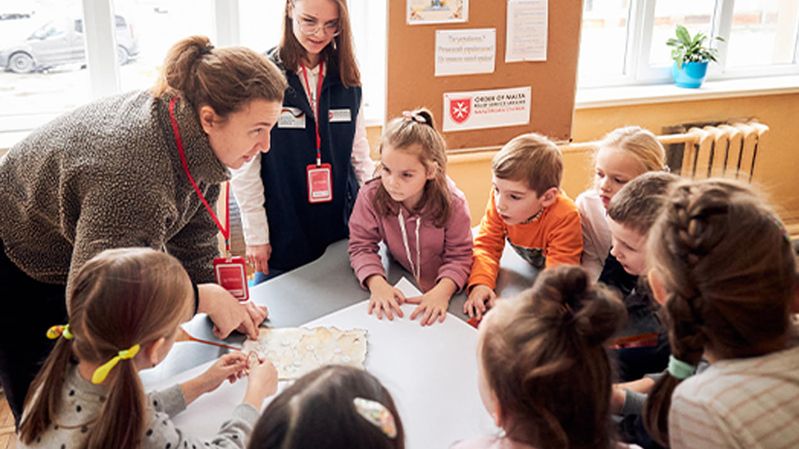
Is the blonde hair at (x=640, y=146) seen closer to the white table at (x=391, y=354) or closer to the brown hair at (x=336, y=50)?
the white table at (x=391, y=354)

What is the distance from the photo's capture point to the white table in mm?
1311

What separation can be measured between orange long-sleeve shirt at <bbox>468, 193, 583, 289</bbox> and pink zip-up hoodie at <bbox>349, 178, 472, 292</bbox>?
2.2 inches

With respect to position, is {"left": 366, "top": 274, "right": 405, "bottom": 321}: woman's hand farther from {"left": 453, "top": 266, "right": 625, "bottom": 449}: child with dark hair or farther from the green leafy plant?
the green leafy plant

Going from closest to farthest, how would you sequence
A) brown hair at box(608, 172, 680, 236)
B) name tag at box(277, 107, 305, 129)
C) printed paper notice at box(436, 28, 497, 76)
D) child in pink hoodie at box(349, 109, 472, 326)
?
1. brown hair at box(608, 172, 680, 236)
2. child in pink hoodie at box(349, 109, 472, 326)
3. name tag at box(277, 107, 305, 129)
4. printed paper notice at box(436, 28, 497, 76)

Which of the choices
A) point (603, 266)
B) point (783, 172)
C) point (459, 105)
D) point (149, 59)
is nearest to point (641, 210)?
point (603, 266)

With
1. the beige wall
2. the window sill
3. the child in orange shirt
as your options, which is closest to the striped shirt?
the child in orange shirt

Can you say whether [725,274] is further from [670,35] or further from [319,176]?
[670,35]

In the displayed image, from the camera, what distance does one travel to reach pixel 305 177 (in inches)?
85.8

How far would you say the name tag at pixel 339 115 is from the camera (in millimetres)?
2166

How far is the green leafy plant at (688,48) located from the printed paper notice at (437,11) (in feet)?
4.56

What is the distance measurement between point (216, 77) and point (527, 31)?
5.99 ft

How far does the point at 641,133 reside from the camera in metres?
1.97

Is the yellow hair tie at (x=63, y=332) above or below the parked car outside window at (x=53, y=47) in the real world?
below

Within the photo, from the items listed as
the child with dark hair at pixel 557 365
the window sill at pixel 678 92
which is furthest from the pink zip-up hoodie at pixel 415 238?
the window sill at pixel 678 92
